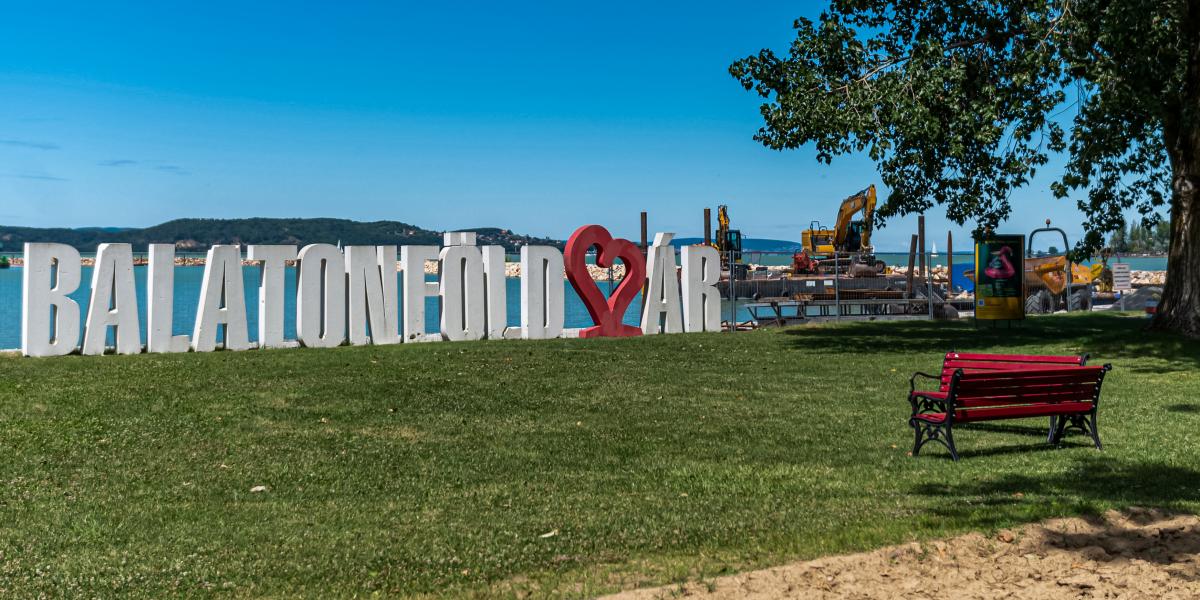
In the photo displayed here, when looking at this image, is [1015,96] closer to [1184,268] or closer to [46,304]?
[1184,268]

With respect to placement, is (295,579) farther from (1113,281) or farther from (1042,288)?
(1113,281)

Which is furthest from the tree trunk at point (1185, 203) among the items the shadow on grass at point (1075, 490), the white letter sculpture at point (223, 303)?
the white letter sculpture at point (223, 303)

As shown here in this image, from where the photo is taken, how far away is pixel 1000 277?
24078 mm

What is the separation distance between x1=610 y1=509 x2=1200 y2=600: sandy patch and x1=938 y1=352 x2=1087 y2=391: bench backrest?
13.5 feet

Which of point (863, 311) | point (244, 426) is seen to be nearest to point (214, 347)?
point (244, 426)

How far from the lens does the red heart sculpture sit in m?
23.0

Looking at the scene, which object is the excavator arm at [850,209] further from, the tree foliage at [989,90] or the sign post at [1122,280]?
the tree foliage at [989,90]

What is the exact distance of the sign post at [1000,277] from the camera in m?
23.9

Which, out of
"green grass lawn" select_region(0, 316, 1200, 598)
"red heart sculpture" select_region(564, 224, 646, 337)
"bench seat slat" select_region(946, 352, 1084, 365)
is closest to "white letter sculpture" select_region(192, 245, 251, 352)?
"green grass lawn" select_region(0, 316, 1200, 598)

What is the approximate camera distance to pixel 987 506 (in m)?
7.48

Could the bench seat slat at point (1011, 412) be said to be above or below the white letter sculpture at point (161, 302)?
below

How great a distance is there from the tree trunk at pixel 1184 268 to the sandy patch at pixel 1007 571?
15.0m

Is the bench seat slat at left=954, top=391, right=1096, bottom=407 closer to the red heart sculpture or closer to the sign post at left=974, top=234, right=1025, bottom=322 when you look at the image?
the red heart sculpture

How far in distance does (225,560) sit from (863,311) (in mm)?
31763
